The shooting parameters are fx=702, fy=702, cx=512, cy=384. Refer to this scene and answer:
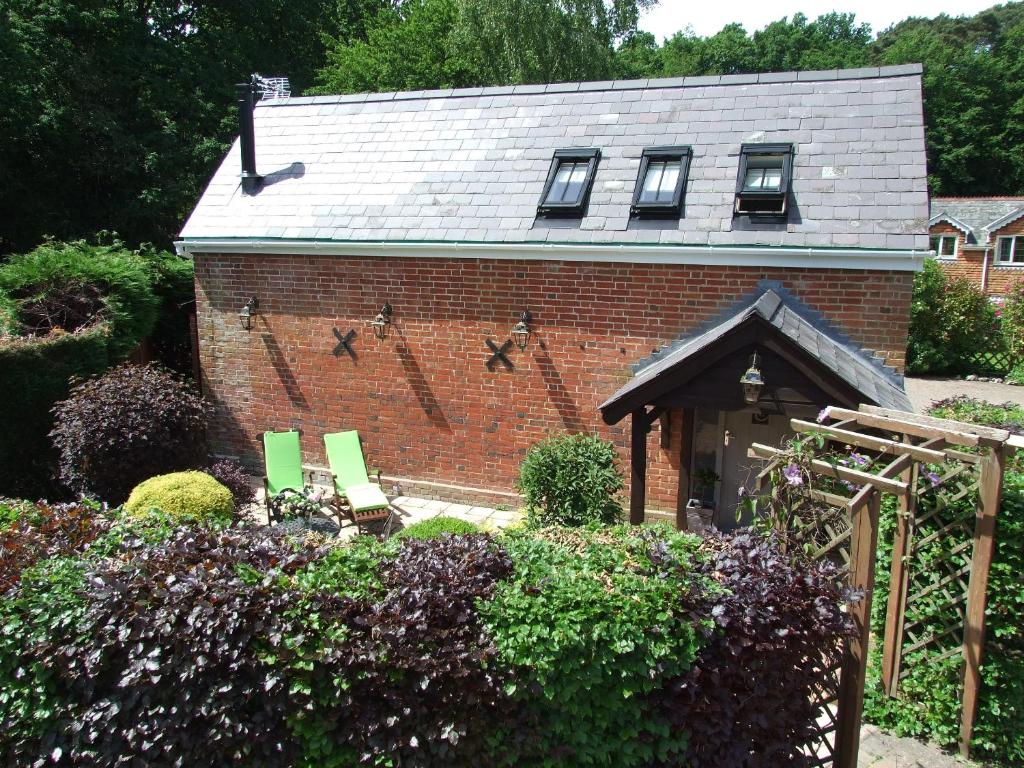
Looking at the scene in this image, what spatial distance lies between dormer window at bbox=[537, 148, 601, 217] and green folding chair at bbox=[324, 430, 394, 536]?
413 cm

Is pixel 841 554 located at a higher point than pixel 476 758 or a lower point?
higher

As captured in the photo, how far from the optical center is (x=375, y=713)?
3.76 metres

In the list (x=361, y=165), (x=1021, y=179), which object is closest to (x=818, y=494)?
(x=361, y=165)

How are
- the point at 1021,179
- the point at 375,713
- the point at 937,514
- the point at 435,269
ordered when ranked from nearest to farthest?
the point at 375,713 < the point at 937,514 < the point at 435,269 < the point at 1021,179

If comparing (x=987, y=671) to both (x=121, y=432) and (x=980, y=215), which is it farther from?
(x=980, y=215)

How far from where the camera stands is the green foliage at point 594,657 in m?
3.63

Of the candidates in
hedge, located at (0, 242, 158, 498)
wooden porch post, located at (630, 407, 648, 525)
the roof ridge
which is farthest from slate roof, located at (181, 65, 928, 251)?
wooden porch post, located at (630, 407, 648, 525)

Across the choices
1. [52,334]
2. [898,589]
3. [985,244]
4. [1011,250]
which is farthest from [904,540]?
[1011,250]

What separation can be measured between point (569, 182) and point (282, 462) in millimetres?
5397

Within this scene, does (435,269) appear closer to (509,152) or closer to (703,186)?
(509,152)

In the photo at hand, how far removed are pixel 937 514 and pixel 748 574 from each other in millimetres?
1861

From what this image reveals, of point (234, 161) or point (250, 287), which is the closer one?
point (250, 287)

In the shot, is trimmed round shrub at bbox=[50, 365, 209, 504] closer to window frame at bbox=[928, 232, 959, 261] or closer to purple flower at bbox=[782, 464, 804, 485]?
purple flower at bbox=[782, 464, 804, 485]

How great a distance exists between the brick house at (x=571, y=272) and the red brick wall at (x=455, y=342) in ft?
0.10
